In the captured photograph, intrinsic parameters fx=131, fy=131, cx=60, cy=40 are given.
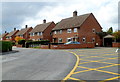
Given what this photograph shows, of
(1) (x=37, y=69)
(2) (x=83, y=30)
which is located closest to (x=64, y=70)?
(1) (x=37, y=69)

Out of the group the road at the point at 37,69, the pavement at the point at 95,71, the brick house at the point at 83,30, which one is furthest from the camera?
the brick house at the point at 83,30


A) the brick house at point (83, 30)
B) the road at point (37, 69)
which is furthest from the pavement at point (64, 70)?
the brick house at point (83, 30)

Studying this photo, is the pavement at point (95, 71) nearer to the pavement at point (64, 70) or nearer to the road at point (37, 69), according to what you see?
the pavement at point (64, 70)

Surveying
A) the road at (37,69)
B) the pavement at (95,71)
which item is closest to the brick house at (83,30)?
the road at (37,69)

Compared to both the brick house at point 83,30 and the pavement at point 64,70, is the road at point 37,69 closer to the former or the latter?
the pavement at point 64,70

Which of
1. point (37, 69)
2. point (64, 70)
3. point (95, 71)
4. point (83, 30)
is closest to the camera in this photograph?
point (95, 71)

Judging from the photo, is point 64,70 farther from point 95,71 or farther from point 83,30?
point 83,30

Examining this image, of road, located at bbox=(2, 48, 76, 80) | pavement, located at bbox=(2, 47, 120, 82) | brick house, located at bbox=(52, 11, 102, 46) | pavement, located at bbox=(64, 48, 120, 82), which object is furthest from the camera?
brick house, located at bbox=(52, 11, 102, 46)

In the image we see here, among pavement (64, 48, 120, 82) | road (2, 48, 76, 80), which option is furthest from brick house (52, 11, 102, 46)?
pavement (64, 48, 120, 82)

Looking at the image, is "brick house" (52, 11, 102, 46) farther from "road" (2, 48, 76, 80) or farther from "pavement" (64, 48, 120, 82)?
"pavement" (64, 48, 120, 82)

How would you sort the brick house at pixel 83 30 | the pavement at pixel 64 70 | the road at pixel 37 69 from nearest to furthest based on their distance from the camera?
the pavement at pixel 64 70
the road at pixel 37 69
the brick house at pixel 83 30

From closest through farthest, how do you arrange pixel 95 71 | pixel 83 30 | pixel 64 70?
pixel 95 71 < pixel 64 70 < pixel 83 30

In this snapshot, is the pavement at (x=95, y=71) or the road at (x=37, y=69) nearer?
the pavement at (x=95, y=71)

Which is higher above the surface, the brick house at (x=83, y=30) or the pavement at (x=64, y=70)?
the brick house at (x=83, y=30)
